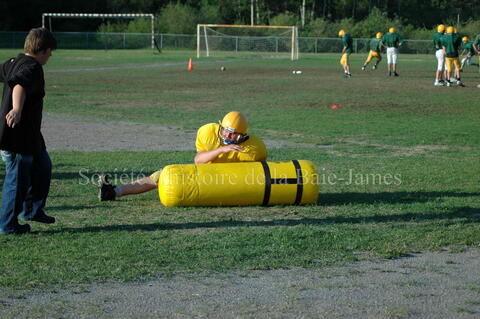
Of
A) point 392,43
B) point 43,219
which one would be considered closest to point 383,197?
point 43,219

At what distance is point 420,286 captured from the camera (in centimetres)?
540

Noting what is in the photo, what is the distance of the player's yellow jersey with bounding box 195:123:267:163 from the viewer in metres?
8.28

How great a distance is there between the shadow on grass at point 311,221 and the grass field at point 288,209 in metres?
0.02

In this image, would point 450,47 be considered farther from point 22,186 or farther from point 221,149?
point 22,186

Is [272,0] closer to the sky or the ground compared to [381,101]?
closer to the sky

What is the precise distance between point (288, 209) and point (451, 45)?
21332mm

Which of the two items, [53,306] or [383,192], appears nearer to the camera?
[53,306]

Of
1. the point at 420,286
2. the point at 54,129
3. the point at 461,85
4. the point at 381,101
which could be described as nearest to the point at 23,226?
the point at 420,286

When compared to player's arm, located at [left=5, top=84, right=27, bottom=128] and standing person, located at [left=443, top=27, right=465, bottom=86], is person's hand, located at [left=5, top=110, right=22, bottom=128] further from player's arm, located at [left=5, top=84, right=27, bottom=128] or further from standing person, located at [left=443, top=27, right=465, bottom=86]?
standing person, located at [left=443, top=27, right=465, bottom=86]

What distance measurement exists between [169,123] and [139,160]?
5.18 metres

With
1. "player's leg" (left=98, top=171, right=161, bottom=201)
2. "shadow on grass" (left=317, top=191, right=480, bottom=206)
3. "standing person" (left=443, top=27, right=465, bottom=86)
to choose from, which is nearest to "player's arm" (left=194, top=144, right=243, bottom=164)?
"player's leg" (left=98, top=171, right=161, bottom=201)

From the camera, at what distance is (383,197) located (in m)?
8.60

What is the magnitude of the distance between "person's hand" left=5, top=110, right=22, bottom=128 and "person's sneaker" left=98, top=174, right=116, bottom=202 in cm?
208

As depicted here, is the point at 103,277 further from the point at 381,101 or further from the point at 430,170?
the point at 381,101
